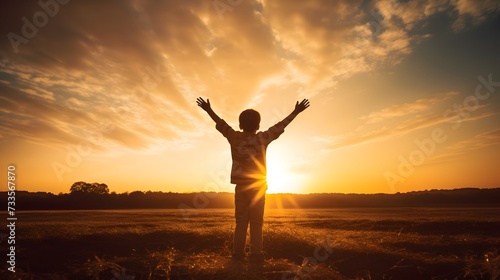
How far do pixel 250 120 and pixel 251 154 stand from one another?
0.58 m

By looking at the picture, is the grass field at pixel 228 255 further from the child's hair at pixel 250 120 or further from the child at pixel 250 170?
the child's hair at pixel 250 120

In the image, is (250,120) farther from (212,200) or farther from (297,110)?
(212,200)

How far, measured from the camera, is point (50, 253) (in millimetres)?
5660

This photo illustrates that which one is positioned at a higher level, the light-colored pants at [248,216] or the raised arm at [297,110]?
the raised arm at [297,110]

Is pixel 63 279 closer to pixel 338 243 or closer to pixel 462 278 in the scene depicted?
pixel 462 278

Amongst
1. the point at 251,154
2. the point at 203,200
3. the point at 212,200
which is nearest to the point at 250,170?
the point at 251,154

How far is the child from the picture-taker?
479cm

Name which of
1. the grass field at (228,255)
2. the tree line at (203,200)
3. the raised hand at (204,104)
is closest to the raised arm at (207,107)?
the raised hand at (204,104)

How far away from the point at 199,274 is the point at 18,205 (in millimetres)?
52315

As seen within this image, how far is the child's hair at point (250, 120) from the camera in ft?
16.9

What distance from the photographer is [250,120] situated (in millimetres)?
5133

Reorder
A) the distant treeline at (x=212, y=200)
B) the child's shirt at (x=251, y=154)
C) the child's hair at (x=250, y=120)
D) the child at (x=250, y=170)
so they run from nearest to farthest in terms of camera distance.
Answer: the child at (x=250, y=170) → the child's shirt at (x=251, y=154) → the child's hair at (x=250, y=120) → the distant treeline at (x=212, y=200)

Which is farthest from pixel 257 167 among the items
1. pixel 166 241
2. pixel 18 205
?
pixel 18 205

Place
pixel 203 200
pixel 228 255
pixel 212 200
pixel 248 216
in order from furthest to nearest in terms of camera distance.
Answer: pixel 212 200, pixel 203 200, pixel 228 255, pixel 248 216
